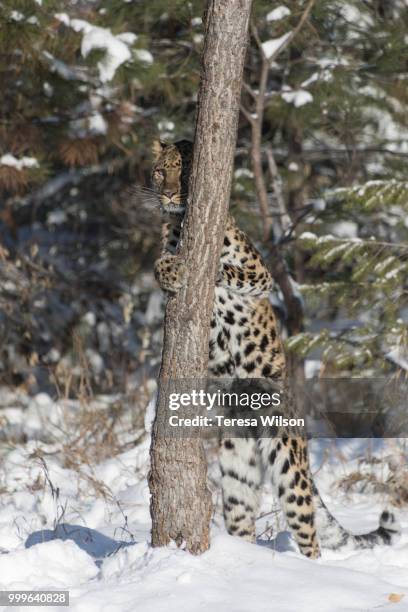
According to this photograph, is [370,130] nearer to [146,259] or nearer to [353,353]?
[146,259]

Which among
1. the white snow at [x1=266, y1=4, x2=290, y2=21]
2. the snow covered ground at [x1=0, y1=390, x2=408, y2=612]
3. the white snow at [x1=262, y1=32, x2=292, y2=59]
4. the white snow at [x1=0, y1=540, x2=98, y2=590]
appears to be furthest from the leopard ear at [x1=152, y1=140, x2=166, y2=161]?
the white snow at [x1=262, y1=32, x2=292, y2=59]

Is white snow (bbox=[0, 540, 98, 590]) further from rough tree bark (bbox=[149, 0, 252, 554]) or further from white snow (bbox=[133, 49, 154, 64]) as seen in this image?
white snow (bbox=[133, 49, 154, 64])

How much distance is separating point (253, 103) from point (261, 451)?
465cm

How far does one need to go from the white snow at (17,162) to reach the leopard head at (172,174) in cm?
241

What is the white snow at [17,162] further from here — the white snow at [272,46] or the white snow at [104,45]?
the white snow at [272,46]

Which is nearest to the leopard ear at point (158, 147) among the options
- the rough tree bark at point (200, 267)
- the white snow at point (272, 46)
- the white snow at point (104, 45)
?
the rough tree bark at point (200, 267)

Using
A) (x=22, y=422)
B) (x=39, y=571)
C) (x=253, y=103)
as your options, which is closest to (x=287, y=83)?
(x=253, y=103)

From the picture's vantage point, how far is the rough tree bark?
4.19 meters

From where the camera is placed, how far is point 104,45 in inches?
279

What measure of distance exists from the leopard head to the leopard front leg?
81 cm

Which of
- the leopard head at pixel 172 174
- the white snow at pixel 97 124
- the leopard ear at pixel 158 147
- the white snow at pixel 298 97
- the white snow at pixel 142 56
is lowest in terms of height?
the leopard head at pixel 172 174

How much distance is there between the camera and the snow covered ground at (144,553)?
3881mm

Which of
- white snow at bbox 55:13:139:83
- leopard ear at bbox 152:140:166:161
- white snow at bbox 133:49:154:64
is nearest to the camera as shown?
leopard ear at bbox 152:140:166:161

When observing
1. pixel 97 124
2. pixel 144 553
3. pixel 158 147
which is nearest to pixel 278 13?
pixel 97 124
